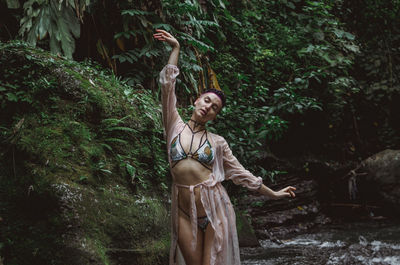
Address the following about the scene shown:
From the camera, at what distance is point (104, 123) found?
3773 millimetres

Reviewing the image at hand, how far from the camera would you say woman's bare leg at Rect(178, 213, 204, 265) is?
2781 millimetres

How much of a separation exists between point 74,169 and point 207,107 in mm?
1279

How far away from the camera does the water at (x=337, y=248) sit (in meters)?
4.79

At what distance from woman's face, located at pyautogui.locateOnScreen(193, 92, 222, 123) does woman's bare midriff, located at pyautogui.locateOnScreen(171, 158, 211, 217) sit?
37 cm

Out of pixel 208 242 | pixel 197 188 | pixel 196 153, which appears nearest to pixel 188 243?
pixel 208 242

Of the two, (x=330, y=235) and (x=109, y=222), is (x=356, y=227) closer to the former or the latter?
(x=330, y=235)

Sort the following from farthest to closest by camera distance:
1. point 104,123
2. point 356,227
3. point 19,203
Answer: point 356,227 < point 104,123 < point 19,203

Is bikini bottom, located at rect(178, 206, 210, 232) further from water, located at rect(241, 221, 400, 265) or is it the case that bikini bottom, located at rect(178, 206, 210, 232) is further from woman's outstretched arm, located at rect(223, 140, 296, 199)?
water, located at rect(241, 221, 400, 265)

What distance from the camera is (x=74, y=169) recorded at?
315 cm

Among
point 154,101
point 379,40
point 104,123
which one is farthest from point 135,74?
point 379,40

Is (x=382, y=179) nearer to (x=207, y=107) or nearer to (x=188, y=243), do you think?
(x=207, y=107)

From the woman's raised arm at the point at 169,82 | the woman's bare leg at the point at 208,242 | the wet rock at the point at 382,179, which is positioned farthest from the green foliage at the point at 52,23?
the wet rock at the point at 382,179

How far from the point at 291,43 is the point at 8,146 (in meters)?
6.99

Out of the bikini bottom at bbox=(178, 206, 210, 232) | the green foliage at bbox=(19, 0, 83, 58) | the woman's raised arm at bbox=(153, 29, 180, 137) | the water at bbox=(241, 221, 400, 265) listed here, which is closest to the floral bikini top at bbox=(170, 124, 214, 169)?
the woman's raised arm at bbox=(153, 29, 180, 137)
